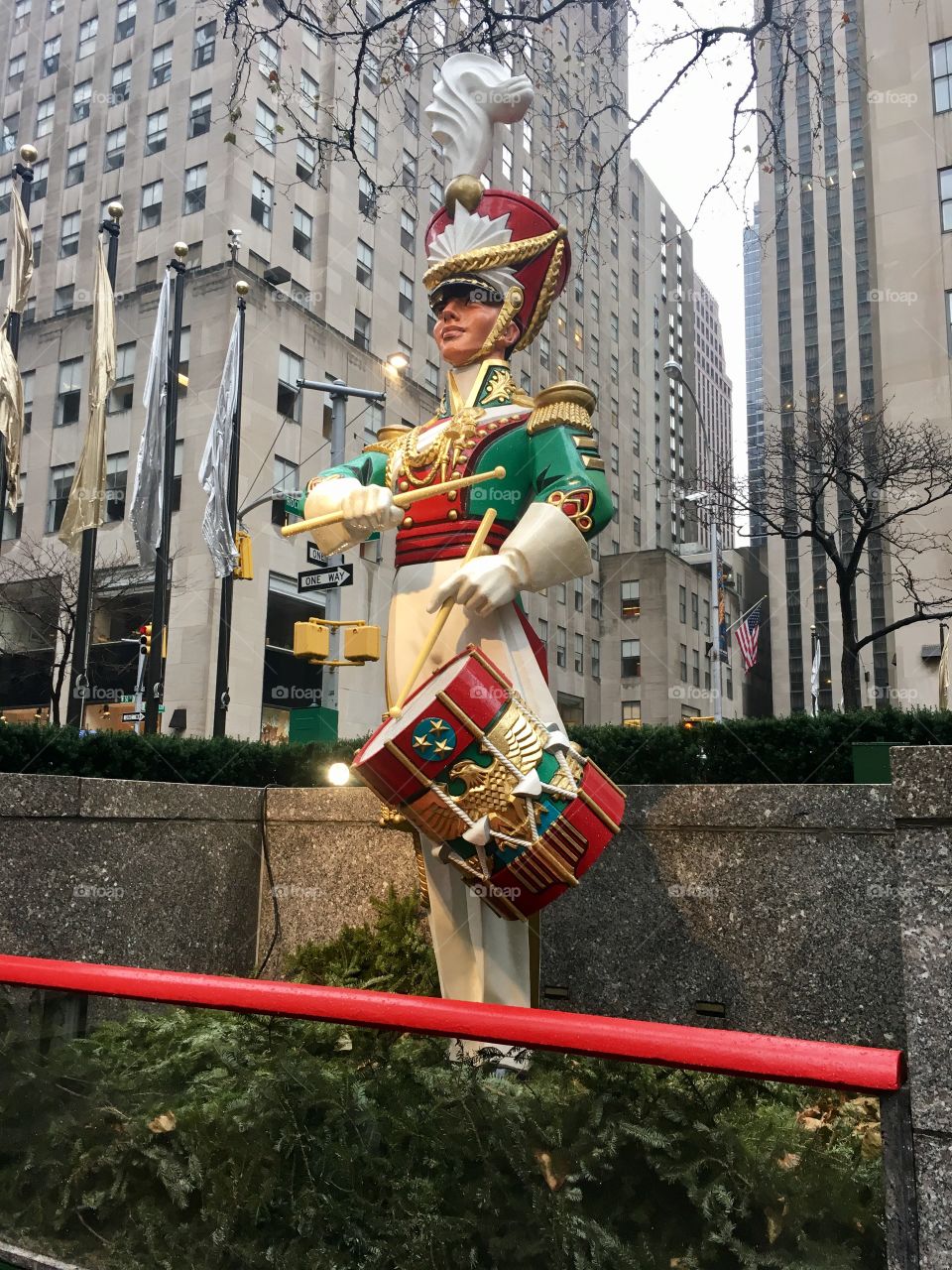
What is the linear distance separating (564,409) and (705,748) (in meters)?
2.31

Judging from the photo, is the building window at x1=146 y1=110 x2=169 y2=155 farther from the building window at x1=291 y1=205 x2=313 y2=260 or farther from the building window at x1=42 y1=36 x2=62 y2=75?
the building window at x1=42 y1=36 x2=62 y2=75

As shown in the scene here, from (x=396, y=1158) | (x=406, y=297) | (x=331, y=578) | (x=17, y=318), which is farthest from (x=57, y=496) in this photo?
(x=396, y=1158)

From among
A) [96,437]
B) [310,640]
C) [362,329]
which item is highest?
[362,329]

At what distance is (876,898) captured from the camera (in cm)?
484

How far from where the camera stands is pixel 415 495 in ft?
15.8

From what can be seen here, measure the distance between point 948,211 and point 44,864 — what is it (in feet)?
87.0

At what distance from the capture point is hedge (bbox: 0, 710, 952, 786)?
581 centimetres

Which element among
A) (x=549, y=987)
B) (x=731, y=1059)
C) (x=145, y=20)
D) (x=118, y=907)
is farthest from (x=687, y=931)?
(x=145, y=20)

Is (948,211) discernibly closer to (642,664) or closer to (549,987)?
(549,987)

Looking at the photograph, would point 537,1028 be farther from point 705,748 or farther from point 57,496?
point 57,496

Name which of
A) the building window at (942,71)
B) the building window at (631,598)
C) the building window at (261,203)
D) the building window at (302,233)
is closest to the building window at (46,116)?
the building window at (261,203)

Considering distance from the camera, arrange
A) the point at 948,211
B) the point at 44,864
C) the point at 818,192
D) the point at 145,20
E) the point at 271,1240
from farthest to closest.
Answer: the point at 818,192
the point at 145,20
the point at 948,211
the point at 44,864
the point at 271,1240
